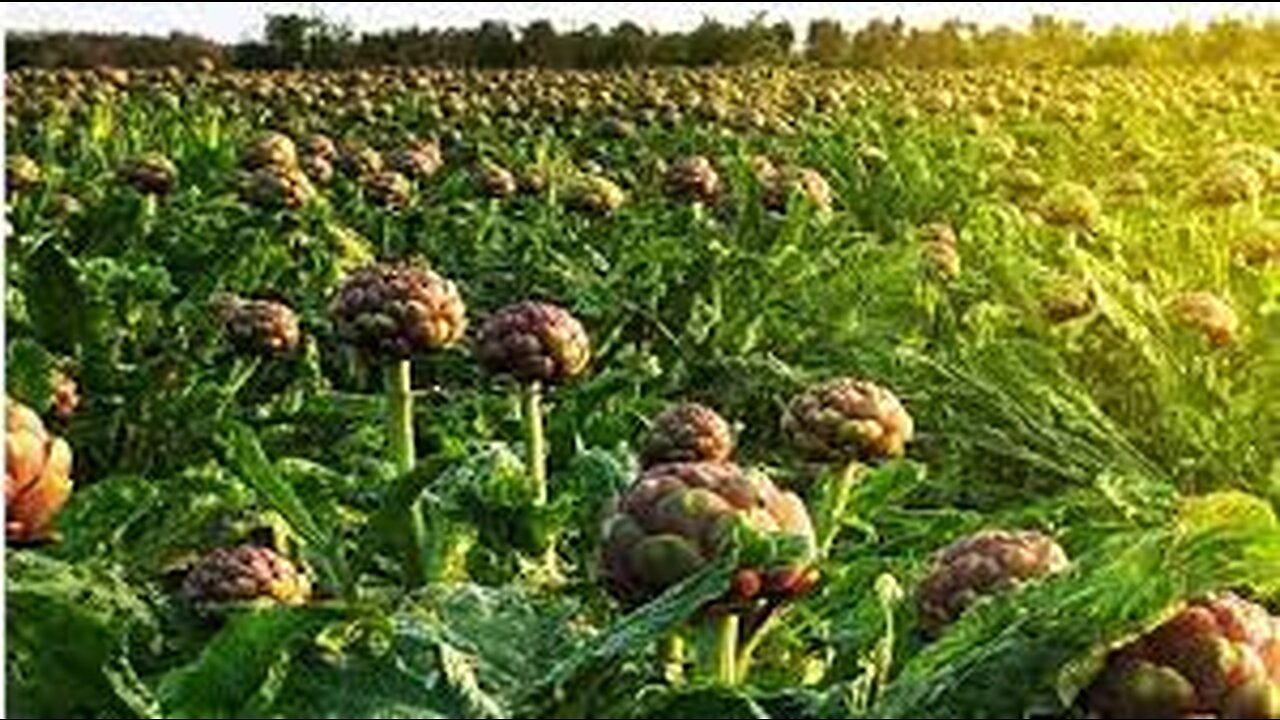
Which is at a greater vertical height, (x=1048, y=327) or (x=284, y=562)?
(x=284, y=562)

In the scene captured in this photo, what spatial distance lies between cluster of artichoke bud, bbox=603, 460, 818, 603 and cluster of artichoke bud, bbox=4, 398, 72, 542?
25 centimetres

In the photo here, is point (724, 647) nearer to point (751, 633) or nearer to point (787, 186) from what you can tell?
point (751, 633)

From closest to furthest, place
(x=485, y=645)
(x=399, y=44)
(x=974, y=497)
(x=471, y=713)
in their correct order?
(x=471, y=713) → (x=485, y=645) → (x=974, y=497) → (x=399, y=44)

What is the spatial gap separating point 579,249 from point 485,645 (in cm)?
496

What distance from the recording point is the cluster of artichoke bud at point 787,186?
6.21 metres

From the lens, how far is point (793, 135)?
11.5 metres

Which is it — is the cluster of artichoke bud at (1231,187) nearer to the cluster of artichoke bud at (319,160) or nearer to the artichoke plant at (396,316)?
the cluster of artichoke bud at (319,160)

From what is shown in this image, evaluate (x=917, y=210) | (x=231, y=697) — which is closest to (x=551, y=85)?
(x=917, y=210)

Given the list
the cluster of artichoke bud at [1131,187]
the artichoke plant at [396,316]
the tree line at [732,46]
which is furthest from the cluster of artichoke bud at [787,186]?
the tree line at [732,46]

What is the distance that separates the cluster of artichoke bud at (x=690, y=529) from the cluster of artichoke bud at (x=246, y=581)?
392mm

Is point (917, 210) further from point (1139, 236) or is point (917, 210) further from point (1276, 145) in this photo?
point (1276, 145)

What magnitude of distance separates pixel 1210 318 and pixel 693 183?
2.59 meters

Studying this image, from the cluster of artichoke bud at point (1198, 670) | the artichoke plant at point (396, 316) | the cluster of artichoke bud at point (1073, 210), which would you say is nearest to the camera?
the cluster of artichoke bud at point (1198, 670)

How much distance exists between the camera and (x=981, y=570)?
1.45 metres
